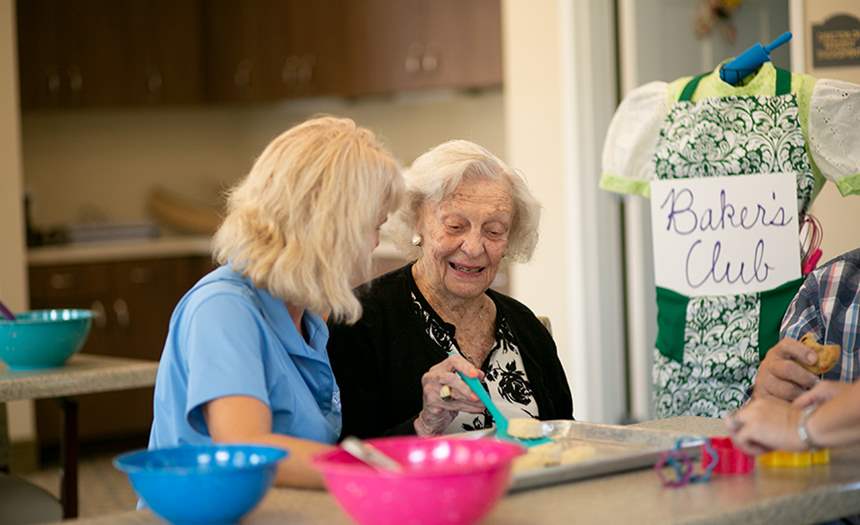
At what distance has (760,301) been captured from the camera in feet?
8.77

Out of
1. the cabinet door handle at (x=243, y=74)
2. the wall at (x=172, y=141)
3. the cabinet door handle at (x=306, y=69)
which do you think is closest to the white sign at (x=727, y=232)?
the wall at (x=172, y=141)

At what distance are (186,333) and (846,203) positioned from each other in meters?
2.25

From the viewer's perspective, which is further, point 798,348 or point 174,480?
point 798,348

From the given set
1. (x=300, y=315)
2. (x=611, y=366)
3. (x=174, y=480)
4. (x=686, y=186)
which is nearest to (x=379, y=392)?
(x=300, y=315)

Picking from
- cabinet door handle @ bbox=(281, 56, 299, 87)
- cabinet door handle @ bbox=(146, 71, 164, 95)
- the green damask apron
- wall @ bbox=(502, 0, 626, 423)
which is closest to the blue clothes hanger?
the green damask apron

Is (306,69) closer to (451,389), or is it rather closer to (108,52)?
(108,52)

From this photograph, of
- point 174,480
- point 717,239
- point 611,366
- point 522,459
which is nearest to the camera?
point 174,480

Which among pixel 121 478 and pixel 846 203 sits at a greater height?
pixel 846 203

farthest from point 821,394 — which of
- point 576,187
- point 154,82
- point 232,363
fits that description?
point 154,82

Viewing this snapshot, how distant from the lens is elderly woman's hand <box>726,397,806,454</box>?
5.40ft

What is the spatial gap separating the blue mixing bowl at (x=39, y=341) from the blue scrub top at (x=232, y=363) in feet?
3.50

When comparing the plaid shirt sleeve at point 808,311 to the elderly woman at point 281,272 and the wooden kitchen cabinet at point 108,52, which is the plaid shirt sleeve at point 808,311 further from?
the wooden kitchen cabinet at point 108,52

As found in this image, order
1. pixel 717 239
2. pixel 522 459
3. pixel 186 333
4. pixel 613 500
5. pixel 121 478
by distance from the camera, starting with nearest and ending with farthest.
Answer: pixel 613 500
pixel 522 459
pixel 186 333
pixel 717 239
pixel 121 478

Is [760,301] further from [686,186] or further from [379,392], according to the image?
[379,392]
